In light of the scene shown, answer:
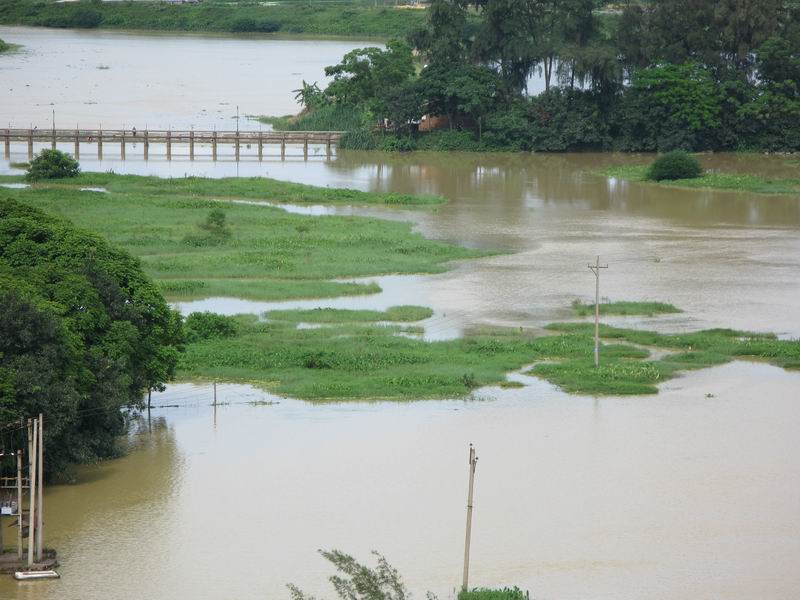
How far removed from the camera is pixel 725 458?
23500 millimetres

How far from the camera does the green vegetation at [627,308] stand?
33375 mm

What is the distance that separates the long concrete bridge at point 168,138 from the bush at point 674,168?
1580cm

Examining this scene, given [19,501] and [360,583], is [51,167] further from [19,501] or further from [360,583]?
[360,583]

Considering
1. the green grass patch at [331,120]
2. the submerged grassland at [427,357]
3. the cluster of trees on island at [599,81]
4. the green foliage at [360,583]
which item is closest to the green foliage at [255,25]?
the green grass patch at [331,120]

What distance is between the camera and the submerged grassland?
27.1m

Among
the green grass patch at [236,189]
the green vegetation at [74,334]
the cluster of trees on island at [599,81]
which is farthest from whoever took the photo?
the cluster of trees on island at [599,81]

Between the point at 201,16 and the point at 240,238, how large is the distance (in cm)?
8468

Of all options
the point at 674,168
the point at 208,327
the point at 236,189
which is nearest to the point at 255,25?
the point at 674,168

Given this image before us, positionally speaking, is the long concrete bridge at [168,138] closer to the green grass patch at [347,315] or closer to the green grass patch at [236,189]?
the green grass patch at [236,189]

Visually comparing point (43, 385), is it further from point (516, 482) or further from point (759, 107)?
point (759, 107)

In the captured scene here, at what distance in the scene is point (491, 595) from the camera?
17.7m

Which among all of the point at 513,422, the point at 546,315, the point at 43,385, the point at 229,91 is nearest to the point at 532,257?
the point at 546,315

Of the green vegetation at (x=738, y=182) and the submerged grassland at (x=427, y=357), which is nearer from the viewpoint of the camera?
the submerged grassland at (x=427, y=357)

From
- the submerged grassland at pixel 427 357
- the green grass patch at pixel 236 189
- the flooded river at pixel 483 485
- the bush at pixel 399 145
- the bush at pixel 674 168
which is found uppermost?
the bush at pixel 399 145
